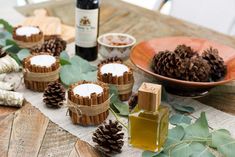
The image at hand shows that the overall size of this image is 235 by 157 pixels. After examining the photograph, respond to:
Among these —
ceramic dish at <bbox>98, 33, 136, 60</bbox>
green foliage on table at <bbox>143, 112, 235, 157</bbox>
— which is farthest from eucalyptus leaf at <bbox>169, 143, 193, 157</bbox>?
ceramic dish at <bbox>98, 33, 136, 60</bbox>

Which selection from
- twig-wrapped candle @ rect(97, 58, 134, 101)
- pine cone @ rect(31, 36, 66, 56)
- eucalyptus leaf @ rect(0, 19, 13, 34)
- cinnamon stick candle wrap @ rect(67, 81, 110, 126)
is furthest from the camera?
eucalyptus leaf @ rect(0, 19, 13, 34)

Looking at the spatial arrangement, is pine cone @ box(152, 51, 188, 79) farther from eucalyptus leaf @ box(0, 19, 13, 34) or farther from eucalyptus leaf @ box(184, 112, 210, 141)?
eucalyptus leaf @ box(0, 19, 13, 34)

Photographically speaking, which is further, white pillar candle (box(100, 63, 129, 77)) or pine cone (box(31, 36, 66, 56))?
pine cone (box(31, 36, 66, 56))

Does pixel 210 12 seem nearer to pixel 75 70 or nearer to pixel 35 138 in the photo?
pixel 75 70

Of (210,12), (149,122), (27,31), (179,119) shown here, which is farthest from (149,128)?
(210,12)

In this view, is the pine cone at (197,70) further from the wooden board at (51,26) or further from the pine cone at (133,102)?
the wooden board at (51,26)

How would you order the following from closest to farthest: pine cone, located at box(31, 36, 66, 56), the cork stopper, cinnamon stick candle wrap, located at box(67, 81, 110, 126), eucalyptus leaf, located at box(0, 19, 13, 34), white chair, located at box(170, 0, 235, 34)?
the cork stopper, cinnamon stick candle wrap, located at box(67, 81, 110, 126), pine cone, located at box(31, 36, 66, 56), eucalyptus leaf, located at box(0, 19, 13, 34), white chair, located at box(170, 0, 235, 34)
